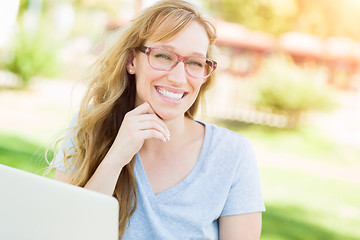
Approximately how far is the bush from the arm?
674cm

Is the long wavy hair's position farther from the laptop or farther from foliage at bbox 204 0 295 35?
foliage at bbox 204 0 295 35

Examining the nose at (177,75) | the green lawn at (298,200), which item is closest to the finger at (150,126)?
the nose at (177,75)

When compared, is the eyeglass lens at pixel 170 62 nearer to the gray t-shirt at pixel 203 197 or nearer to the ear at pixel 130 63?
the ear at pixel 130 63

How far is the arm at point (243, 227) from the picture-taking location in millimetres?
1513

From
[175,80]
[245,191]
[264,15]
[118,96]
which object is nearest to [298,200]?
[245,191]

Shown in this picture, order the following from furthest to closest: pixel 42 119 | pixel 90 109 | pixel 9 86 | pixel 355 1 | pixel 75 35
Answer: pixel 75 35 → pixel 355 1 → pixel 9 86 → pixel 42 119 → pixel 90 109

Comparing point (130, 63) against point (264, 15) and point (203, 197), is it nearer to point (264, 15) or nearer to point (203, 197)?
point (203, 197)

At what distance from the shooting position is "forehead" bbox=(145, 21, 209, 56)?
1.48 metres

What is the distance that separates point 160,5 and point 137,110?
1.22 ft

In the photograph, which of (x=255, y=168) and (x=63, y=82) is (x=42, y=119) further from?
(x=255, y=168)

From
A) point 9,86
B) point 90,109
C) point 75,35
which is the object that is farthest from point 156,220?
point 75,35

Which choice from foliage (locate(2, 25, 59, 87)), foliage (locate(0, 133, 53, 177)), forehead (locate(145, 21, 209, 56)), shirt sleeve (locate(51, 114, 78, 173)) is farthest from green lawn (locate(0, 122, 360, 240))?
foliage (locate(2, 25, 59, 87))

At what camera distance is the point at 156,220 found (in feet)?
4.86

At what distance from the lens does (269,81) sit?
8.21 meters
